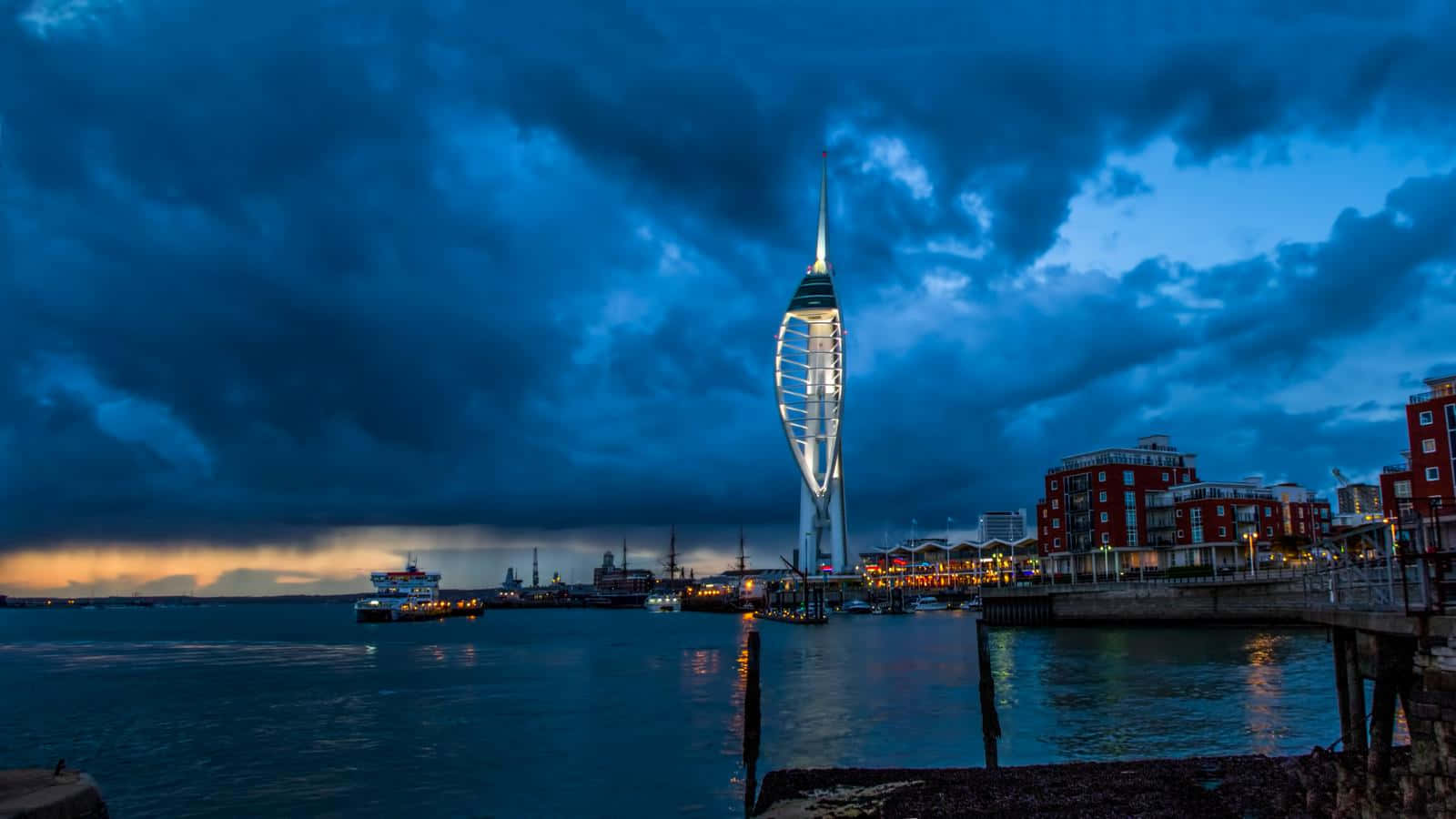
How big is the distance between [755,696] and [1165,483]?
356 ft

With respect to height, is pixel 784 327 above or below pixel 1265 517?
above

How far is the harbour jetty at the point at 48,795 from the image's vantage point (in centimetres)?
1069

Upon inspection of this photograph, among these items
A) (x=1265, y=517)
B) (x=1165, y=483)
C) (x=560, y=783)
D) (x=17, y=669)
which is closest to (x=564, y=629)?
(x=17, y=669)

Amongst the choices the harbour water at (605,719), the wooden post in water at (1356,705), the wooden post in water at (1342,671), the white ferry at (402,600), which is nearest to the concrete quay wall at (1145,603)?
the harbour water at (605,719)

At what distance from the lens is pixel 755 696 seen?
2838cm

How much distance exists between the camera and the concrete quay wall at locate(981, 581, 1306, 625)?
80.4 m

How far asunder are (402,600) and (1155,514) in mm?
111744

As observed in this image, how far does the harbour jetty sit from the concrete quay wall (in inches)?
2972

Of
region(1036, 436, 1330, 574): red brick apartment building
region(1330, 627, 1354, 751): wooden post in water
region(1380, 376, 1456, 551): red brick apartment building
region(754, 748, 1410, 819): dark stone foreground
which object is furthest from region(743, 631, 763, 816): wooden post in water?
region(1036, 436, 1330, 574): red brick apartment building

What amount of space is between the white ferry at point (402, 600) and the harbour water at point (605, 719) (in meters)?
77.0

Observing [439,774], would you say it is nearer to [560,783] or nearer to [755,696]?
[560,783]

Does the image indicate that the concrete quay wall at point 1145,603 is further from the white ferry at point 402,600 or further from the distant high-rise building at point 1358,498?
the white ferry at point 402,600

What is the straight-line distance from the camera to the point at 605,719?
43281 mm

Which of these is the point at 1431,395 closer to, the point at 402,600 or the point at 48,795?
the point at 48,795
